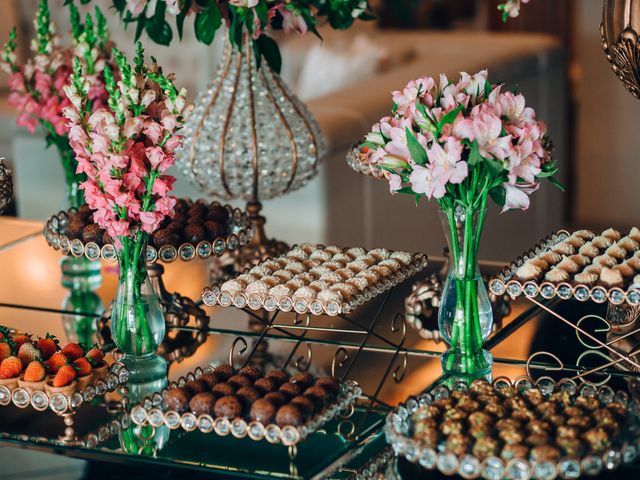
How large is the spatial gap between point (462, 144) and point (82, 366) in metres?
0.63

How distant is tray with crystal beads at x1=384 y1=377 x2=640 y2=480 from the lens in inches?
50.8

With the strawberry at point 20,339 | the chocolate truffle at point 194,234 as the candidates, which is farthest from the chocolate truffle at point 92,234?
the strawberry at point 20,339

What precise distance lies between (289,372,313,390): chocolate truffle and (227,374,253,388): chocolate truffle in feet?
0.20

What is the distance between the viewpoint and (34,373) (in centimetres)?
162

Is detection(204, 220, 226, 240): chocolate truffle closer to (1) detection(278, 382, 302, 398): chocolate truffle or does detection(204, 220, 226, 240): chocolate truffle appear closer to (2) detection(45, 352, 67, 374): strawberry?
(2) detection(45, 352, 67, 374): strawberry

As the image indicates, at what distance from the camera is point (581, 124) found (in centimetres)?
594

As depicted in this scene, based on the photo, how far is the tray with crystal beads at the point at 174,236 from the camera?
6.32 ft

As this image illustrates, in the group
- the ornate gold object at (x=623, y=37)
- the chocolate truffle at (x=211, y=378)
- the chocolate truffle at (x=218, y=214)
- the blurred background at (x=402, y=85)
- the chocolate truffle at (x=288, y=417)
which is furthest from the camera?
the blurred background at (x=402, y=85)

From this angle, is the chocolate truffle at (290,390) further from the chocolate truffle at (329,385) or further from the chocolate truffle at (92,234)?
the chocolate truffle at (92,234)

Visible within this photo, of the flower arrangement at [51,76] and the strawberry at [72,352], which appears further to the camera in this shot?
the flower arrangement at [51,76]

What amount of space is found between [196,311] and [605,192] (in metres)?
4.29

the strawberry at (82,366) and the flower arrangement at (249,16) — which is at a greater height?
the flower arrangement at (249,16)

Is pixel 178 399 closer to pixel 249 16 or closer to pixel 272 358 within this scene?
pixel 272 358

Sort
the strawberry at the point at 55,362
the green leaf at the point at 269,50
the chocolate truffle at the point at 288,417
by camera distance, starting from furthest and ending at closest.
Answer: the green leaf at the point at 269,50 → the strawberry at the point at 55,362 → the chocolate truffle at the point at 288,417
